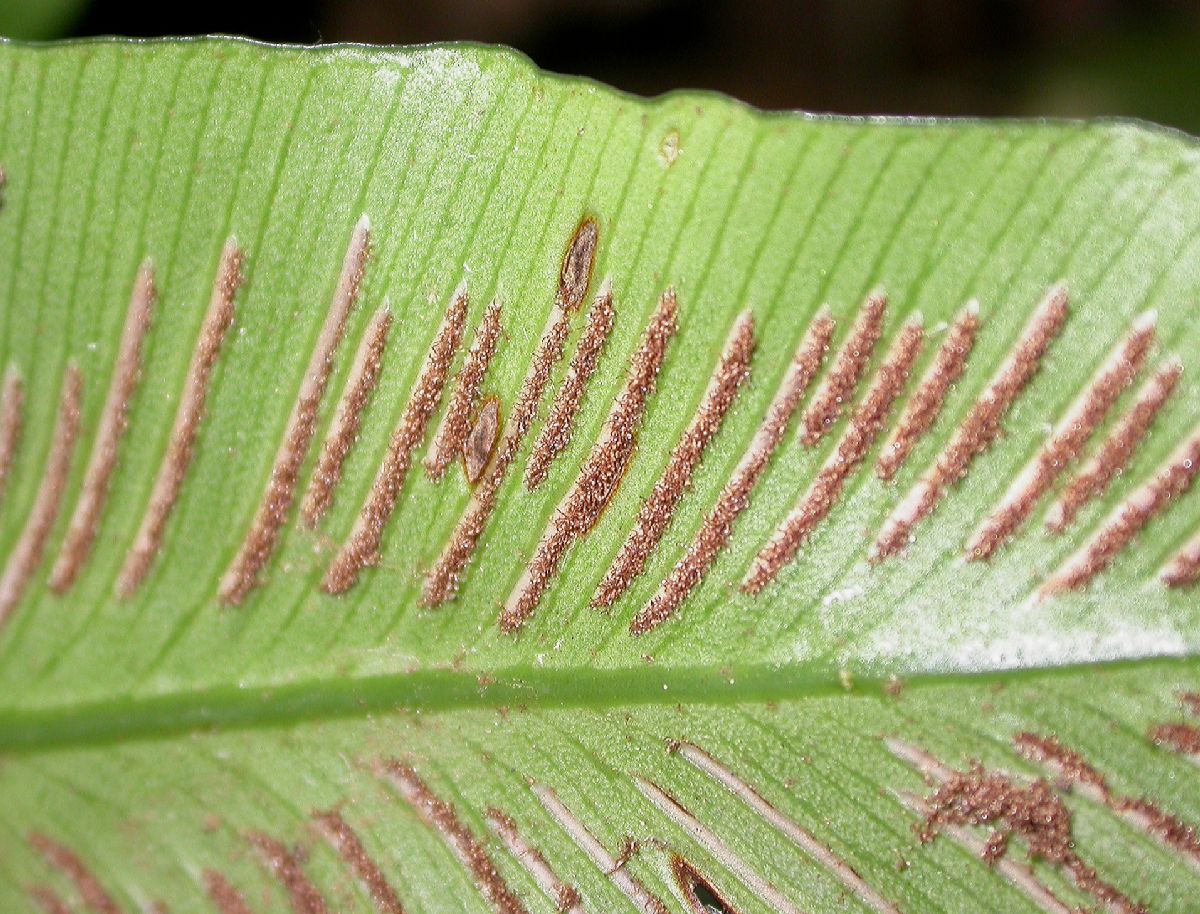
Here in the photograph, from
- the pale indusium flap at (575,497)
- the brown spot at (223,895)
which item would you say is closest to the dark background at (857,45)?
the pale indusium flap at (575,497)

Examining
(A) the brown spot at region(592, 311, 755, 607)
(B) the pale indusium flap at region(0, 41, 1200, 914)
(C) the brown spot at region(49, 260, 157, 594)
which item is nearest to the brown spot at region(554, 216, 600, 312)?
(B) the pale indusium flap at region(0, 41, 1200, 914)

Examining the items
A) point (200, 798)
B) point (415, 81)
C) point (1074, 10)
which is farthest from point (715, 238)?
point (1074, 10)

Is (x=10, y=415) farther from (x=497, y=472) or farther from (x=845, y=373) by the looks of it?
(x=845, y=373)

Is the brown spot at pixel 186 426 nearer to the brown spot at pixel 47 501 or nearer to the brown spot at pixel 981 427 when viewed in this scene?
the brown spot at pixel 47 501

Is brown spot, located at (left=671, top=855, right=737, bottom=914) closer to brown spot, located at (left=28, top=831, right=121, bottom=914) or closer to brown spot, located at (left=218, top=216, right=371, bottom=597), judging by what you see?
brown spot, located at (left=218, top=216, right=371, bottom=597)

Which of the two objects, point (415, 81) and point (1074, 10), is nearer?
point (415, 81)

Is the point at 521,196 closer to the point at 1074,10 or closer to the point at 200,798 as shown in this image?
the point at 200,798

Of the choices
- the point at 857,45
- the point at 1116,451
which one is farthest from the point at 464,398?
the point at 857,45
